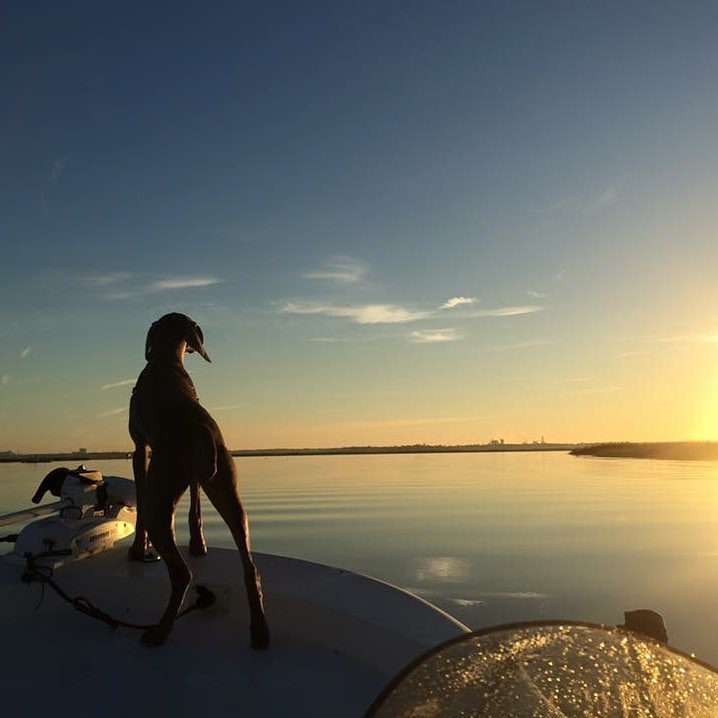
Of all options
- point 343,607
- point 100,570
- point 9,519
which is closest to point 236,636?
point 343,607

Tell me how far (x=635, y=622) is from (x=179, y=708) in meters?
2.43

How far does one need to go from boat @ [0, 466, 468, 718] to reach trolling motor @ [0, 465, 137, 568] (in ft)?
0.05

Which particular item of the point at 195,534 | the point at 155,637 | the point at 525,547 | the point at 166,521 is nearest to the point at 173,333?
the point at 166,521

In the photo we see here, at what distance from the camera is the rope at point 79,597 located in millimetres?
4508

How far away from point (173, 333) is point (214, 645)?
6.87 feet

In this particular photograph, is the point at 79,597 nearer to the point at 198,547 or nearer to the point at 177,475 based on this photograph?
the point at 198,547

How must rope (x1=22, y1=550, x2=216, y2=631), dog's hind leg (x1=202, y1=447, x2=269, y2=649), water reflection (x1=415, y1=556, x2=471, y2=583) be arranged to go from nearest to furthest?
dog's hind leg (x1=202, y1=447, x2=269, y2=649) → rope (x1=22, y1=550, x2=216, y2=631) → water reflection (x1=415, y1=556, x2=471, y2=583)

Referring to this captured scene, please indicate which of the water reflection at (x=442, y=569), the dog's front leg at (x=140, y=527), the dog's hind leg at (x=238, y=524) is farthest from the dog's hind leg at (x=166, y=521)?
the water reflection at (x=442, y=569)

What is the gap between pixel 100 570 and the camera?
4891 millimetres

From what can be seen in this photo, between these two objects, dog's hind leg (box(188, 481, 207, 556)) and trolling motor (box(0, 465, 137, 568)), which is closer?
trolling motor (box(0, 465, 137, 568))

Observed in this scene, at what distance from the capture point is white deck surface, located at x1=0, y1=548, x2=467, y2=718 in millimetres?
3562

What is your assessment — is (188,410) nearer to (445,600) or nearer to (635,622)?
(635,622)

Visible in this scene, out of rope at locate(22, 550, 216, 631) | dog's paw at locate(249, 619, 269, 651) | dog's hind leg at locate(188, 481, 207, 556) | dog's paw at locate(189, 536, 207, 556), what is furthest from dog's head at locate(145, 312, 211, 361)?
dog's paw at locate(249, 619, 269, 651)

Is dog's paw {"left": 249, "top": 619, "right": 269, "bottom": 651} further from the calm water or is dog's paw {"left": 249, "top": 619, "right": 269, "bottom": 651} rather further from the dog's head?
the calm water
